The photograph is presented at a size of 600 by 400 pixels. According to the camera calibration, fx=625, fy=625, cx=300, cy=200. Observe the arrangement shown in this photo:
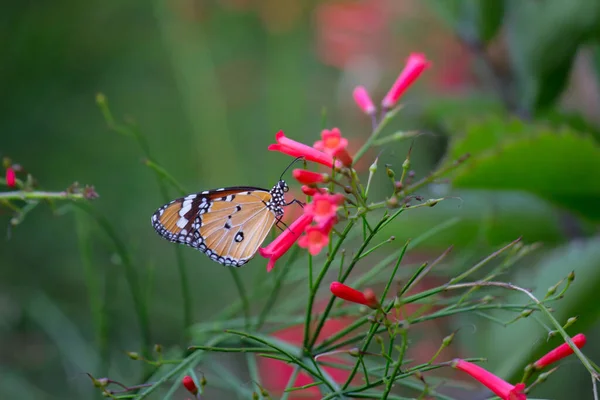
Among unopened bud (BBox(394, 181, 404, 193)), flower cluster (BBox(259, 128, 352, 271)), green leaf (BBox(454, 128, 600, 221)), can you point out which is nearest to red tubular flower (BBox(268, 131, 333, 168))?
flower cluster (BBox(259, 128, 352, 271))

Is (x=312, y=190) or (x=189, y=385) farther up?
(x=312, y=190)

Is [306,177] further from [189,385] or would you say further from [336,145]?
[189,385]

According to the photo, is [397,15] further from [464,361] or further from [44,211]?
[464,361]

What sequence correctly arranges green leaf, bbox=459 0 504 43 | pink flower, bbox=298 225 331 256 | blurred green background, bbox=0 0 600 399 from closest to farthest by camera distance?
pink flower, bbox=298 225 331 256, blurred green background, bbox=0 0 600 399, green leaf, bbox=459 0 504 43

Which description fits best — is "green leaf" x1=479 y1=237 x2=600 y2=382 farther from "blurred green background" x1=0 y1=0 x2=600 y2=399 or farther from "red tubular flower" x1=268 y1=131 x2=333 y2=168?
"red tubular flower" x1=268 y1=131 x2=333 y2=168

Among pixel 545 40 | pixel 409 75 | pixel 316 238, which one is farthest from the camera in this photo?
pixel 545 40

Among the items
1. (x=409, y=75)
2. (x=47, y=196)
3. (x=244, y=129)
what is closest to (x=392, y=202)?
(x=409, y=75)

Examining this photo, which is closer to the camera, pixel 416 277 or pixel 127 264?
pixel 416 277

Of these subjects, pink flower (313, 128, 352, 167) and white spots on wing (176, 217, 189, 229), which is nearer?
pink flower (313, 128, 352, 167)
